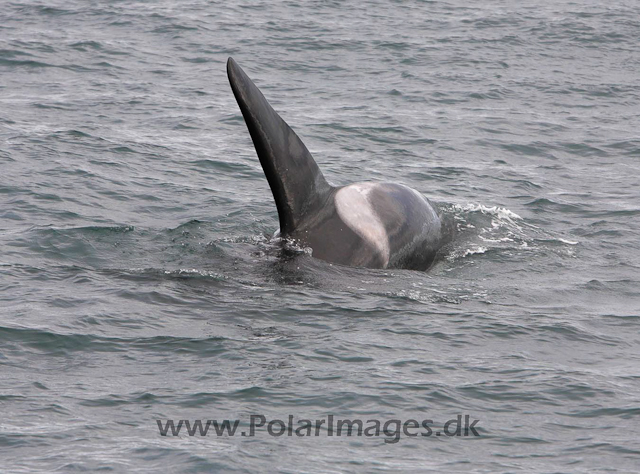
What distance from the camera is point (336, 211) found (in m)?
13.9

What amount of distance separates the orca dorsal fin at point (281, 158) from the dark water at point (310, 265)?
0.76m

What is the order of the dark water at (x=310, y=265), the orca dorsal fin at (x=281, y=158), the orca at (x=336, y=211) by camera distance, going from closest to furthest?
the dark water at (x=310, y=265) → the orca dorsal fin at (x=281, y=158) → the orca at (x=336, y=211)

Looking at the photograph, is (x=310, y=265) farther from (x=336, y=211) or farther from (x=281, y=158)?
(x=281, y=158)

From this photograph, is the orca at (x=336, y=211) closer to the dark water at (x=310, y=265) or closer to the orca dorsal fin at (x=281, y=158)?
the orca dorsal fin at (x=281, y=158)

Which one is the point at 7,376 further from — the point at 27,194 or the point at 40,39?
the point at 40,39

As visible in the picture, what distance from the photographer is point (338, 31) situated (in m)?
34.8

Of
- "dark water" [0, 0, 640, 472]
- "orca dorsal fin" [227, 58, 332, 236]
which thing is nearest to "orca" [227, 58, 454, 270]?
"orca dorsal fin" [227, 58, 332, 236]

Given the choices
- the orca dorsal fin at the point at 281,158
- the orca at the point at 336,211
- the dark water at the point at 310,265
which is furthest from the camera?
the orca at the point at 336,211

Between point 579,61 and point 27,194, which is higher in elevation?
point 579,61

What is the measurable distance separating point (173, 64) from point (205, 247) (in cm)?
1564

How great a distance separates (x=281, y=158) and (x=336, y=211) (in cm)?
121

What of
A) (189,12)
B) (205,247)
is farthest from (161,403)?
(189,12)

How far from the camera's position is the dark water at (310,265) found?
9.66 meters

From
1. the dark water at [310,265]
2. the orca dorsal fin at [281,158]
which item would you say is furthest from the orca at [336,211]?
the dark water at [310,265]
